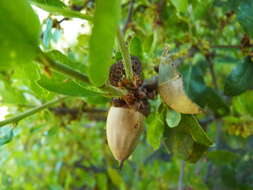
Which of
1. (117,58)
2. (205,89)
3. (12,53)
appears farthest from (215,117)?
(12,53)

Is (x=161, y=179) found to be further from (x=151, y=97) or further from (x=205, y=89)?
(x=151, y=97)

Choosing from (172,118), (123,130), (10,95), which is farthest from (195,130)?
(10,95)

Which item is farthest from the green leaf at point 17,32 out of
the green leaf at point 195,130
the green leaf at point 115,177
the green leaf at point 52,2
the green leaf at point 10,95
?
the green leaf at point 115,177

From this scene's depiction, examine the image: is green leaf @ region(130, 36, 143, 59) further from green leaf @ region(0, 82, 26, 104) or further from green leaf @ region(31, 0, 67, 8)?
green leaf @ region(0, 82, 26, 104)

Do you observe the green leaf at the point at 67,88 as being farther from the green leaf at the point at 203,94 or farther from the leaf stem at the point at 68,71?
the green leaf at the point at 203,94

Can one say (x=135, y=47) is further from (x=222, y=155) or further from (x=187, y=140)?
(x=222, y=155)

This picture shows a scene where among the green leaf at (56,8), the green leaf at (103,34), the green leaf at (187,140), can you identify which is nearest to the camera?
the green leaf at (103,34)
